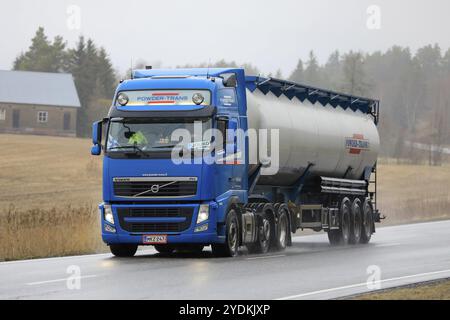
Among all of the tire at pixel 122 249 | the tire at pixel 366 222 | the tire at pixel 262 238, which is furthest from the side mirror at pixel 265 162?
the tire at pixel 366 222

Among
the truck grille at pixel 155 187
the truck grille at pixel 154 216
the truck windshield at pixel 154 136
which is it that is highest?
the truck windshield at pixel 154 136

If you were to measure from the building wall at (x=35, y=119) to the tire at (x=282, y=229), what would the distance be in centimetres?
8875

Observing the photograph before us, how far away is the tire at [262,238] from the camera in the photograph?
2380cm

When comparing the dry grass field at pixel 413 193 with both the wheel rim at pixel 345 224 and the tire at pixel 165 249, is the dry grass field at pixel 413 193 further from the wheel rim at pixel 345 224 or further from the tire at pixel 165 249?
the tire at pixel 165 249

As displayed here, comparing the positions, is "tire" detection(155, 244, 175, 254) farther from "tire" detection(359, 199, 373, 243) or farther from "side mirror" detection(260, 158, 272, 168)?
"tire" detection(359, 199, 373, 243)

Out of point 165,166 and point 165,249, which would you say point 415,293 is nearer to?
point 165,166

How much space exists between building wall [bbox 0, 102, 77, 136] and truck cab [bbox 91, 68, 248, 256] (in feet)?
301

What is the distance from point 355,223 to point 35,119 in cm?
8640

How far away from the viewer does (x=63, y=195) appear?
5659 cm

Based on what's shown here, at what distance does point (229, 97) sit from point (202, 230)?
298 cm

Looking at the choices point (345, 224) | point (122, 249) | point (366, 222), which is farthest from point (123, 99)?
point (366, 222)

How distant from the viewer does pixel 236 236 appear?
2238 cm

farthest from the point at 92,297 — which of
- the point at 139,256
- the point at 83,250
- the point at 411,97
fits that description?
the point at 411,97

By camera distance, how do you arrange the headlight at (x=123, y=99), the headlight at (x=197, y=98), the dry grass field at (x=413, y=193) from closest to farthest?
1. the headlight at (x=197, y=98)
2. the headlight at (x=123, y=99)
3. the dry grass field at (x=413, y=193)
